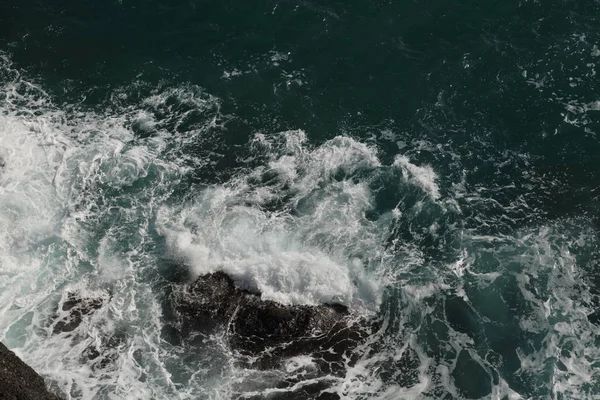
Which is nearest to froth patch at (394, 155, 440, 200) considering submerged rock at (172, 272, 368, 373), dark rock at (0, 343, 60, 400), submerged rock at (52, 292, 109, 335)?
submerged rock at (172, 272, 368, 373)

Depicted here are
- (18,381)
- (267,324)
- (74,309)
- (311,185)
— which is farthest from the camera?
(311,185)

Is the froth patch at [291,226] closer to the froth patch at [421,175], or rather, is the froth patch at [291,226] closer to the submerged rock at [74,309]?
the froth patch at [421,175]

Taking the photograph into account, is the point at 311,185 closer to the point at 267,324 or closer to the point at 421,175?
the point at 421,175

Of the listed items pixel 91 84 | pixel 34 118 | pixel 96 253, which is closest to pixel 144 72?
pixel 91 84

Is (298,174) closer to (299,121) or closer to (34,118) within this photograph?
(299,121)

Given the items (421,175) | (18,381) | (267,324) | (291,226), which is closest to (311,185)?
(291,226)

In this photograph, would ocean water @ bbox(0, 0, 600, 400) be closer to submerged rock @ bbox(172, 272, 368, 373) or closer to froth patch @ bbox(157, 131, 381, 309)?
froth patch @ bbox(157, 131, 381, 309)
